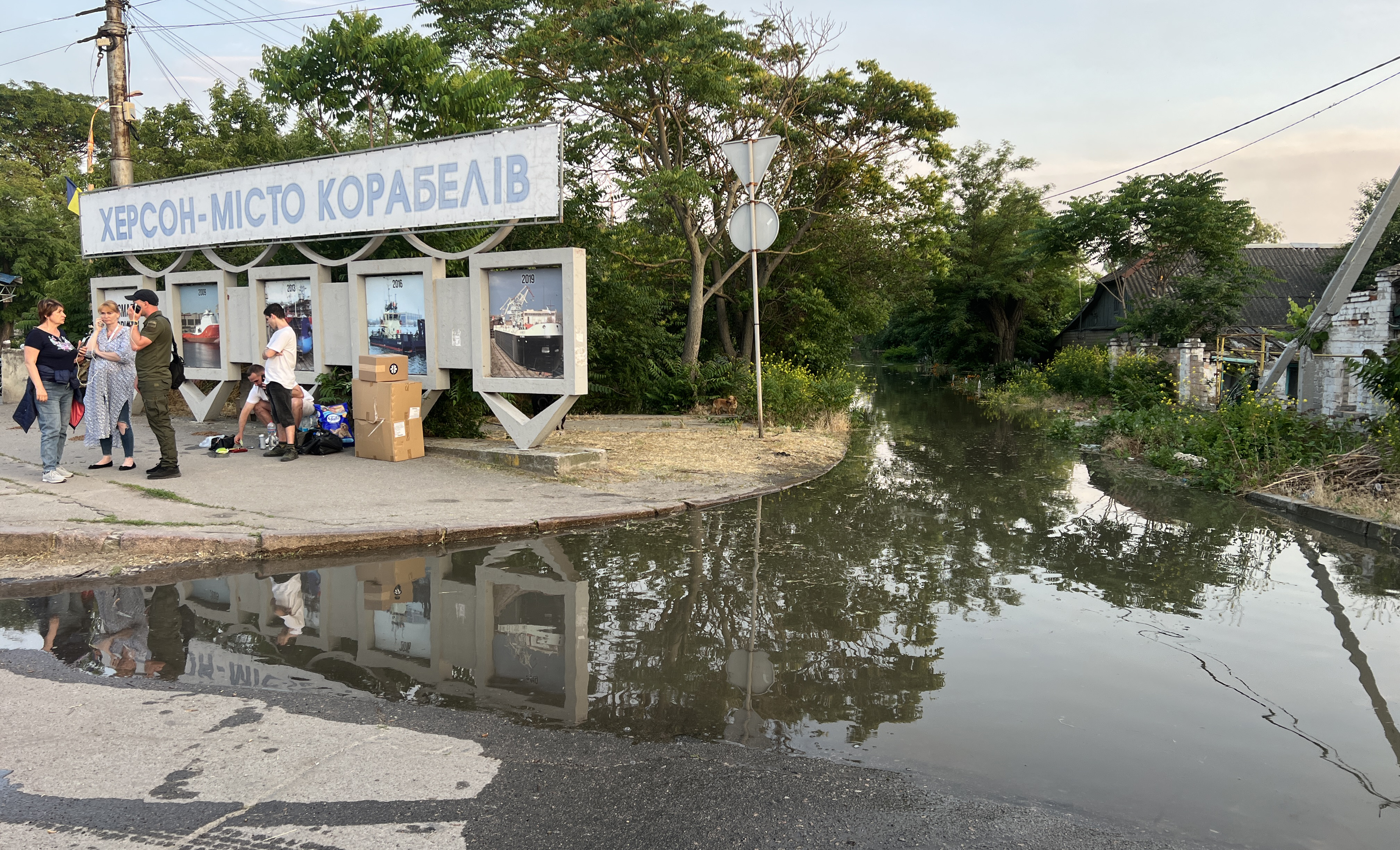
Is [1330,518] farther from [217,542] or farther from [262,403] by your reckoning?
[262,403]

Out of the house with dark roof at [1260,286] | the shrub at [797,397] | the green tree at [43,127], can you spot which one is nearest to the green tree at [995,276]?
the house with dark roof at [1260,286]

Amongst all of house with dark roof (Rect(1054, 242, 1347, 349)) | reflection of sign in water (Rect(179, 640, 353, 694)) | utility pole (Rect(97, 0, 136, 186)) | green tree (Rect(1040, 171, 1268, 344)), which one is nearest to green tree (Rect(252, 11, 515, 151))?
utility pole (Rect(97, 0, 136, 186))

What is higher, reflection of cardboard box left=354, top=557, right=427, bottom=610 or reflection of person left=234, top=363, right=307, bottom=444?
reflection of person left=234, top=363, right=307, bottom=444

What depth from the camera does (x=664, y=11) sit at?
18.4m

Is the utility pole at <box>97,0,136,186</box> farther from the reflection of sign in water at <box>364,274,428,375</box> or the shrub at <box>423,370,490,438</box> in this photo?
the shrub at <box>423,370,490,438</box>

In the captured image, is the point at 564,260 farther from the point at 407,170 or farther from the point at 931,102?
the point at 931,102

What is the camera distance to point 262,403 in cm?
1131

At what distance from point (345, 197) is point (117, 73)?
27.1 feet

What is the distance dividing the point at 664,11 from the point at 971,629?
54.1 feet

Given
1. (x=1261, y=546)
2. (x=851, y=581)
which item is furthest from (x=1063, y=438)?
(x=851, y=581)

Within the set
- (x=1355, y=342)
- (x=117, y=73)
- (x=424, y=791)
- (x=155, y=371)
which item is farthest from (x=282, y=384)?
(x=1355, y=342)

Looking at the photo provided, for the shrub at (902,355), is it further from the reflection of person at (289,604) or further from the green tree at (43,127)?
the reflection of person at (289,604)

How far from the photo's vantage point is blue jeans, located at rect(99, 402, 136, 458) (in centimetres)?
911

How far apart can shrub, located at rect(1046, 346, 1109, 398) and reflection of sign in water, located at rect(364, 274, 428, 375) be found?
1950 centimetres
